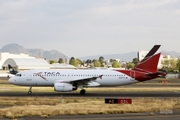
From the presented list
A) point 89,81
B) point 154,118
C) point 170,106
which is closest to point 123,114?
point 154,118

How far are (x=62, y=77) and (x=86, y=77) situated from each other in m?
3.30

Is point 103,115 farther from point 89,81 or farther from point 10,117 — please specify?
point 89,81

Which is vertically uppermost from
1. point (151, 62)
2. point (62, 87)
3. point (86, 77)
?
point (151, 62)

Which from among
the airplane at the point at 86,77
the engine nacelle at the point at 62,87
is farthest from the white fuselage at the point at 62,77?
the engine nacelle at the point at 62,87

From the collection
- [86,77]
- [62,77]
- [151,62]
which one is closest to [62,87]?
[62,77]

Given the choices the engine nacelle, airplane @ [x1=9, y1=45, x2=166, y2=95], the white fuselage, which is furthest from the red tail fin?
the engine nacelle

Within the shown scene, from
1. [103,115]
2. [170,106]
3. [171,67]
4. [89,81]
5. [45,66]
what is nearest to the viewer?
[103,115]

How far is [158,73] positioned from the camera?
46.4m

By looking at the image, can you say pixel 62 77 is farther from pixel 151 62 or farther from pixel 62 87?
pixel 151 62

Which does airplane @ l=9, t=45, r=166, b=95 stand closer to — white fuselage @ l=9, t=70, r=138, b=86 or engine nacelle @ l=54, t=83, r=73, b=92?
white fuselage @ l=9, t=70, r=138, b=86

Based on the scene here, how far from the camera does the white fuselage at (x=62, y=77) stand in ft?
152

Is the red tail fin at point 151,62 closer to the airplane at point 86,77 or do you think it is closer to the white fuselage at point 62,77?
the airplane at point 86,77

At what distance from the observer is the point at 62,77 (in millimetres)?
46594

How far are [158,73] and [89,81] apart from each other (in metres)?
9.33
